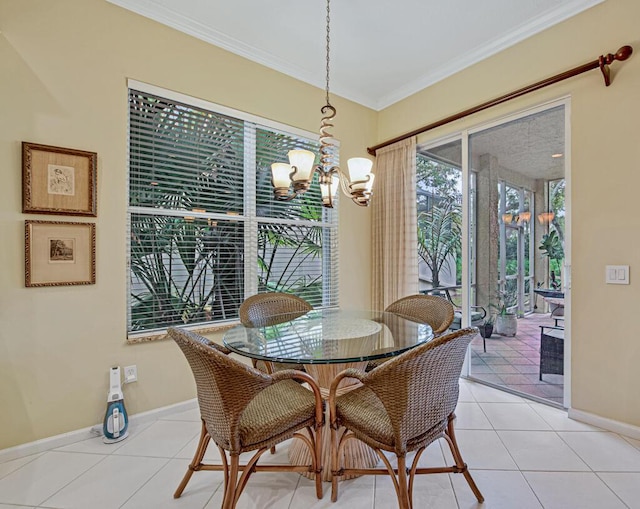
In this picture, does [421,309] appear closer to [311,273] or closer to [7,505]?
[311,273]

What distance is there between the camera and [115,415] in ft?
6.85

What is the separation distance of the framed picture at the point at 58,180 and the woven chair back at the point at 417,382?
210 centimetres

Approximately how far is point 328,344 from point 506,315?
206 cm

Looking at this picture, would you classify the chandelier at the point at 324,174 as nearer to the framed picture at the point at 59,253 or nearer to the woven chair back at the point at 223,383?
the woven chair back at the point at 223,383

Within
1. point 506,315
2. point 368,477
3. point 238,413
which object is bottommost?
point 368,477

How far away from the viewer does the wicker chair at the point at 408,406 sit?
1258mm

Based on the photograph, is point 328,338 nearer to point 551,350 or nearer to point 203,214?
point 203,214

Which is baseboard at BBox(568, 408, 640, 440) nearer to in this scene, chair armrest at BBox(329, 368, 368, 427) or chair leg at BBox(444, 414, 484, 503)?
chair leg at BBox(444, 414, 484, 503)

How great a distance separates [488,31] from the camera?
2.61 meters

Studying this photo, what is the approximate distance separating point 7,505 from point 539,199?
12.6 ft

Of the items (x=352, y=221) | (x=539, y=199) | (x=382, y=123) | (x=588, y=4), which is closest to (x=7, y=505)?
Result: (x=352, y=221)

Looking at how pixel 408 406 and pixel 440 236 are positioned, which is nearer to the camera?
pixel 408 406

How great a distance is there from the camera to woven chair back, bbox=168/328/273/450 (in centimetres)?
128

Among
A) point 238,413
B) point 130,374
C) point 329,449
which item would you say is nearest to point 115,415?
point 130,374
